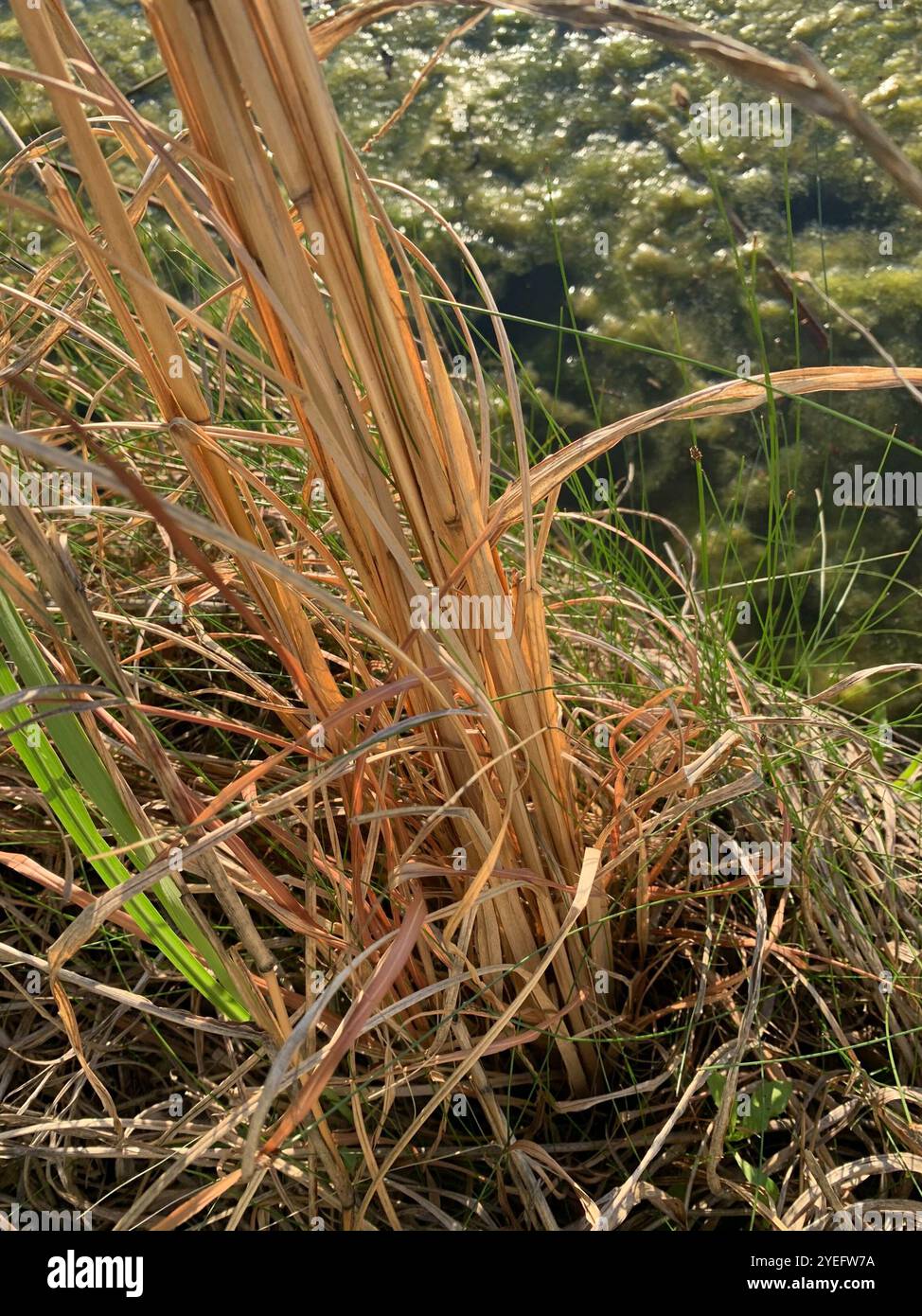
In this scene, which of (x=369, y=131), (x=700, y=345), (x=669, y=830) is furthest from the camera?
(x=369, y=131)

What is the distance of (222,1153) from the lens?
782 mm

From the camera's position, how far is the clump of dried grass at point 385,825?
542mm

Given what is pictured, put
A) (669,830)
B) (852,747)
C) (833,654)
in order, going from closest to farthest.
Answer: (669,830)
(852,747)
(833,654)

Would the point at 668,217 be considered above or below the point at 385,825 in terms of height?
above

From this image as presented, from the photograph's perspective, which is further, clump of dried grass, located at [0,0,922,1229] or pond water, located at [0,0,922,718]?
pond water, located at [0,0,922,718]

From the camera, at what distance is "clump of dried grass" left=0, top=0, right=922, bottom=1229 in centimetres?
54

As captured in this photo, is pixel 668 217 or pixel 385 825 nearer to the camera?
pixel 385 825

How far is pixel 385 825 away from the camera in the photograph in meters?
0.76

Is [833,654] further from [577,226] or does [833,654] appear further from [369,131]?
[369,131]

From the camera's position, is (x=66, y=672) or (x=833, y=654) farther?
(x=833, y=654)

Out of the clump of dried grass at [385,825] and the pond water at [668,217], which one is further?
the pond water at [668,217]

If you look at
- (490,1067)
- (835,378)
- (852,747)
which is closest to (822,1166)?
(490,1067)

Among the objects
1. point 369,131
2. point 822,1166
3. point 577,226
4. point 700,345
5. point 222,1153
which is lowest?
point 822,1166

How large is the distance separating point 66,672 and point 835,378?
0.52 metres
